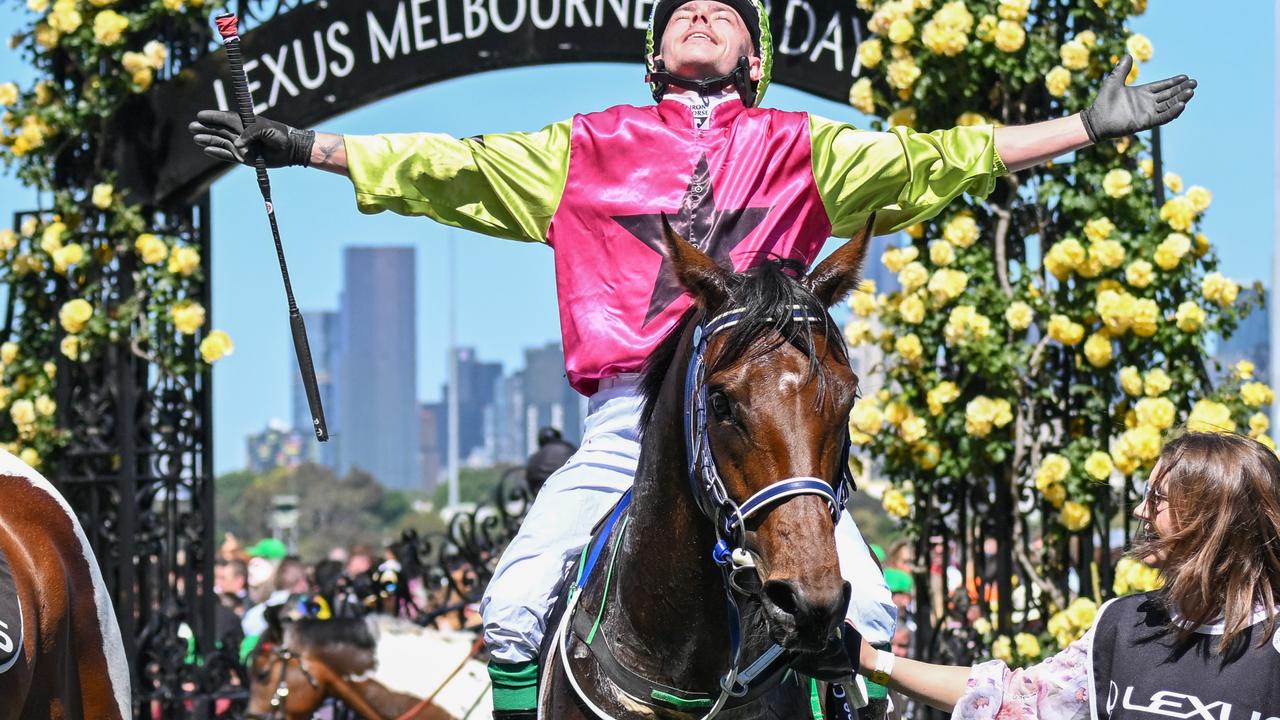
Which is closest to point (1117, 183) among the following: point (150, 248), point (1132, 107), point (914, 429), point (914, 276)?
point (914, 276)

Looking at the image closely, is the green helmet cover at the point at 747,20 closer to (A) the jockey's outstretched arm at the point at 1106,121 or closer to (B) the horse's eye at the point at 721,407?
(A) the jockey's outstretched arm at the point at 1106,121

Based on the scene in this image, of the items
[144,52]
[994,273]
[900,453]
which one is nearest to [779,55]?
[994,273]

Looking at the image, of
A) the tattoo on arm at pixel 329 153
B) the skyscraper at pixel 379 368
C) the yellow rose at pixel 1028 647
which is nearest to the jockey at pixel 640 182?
the tattoo on arm at pixel 329 153

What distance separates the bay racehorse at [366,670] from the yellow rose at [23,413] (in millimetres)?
1688

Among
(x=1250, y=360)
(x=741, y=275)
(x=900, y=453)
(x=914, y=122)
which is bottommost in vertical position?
(x=900, y=453)

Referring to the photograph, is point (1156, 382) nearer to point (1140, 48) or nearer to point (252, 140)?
point (1140, 48)

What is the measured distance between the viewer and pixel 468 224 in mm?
3971

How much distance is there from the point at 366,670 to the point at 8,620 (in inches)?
185

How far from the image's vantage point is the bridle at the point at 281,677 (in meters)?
7.79

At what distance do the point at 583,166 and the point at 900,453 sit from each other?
9.80 feet

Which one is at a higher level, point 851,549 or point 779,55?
point 779,55

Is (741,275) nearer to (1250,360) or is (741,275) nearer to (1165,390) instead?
(1165,390)

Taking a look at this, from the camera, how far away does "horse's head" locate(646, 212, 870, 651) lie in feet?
8.38

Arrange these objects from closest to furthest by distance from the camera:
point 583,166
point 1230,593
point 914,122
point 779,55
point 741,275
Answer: point 1230,593
point 741,275
point 583,166
point 914,122
point 779,55
